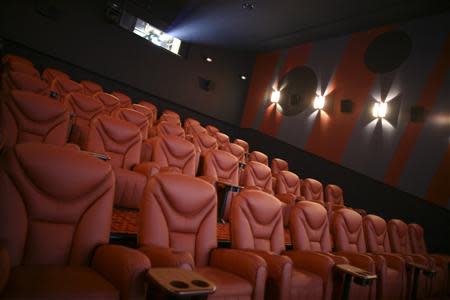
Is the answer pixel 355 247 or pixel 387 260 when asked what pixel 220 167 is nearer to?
pixel 355 247

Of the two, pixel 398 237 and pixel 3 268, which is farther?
pixel 398 237

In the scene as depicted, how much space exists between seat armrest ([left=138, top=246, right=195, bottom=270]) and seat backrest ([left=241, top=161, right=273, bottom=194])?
2539 mm

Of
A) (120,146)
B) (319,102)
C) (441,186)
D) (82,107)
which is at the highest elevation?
(319,102)

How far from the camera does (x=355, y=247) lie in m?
3.03

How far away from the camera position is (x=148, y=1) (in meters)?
6.56

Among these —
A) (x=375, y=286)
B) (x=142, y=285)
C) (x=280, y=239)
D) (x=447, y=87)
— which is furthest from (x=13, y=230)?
(x=447, y=87)

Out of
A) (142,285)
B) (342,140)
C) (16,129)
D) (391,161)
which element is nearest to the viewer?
(142,285)

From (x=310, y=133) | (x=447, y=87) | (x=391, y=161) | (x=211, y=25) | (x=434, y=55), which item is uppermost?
(x=211, y=25)

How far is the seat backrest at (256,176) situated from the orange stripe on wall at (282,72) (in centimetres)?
338

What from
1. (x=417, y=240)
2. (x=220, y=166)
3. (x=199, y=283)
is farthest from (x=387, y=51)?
(x=199, y=283)

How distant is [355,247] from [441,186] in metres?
2.55

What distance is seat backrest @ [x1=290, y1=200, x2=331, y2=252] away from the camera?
2469 mm

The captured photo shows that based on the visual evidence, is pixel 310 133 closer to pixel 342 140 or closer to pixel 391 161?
pixel 342 140

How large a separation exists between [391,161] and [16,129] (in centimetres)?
521
